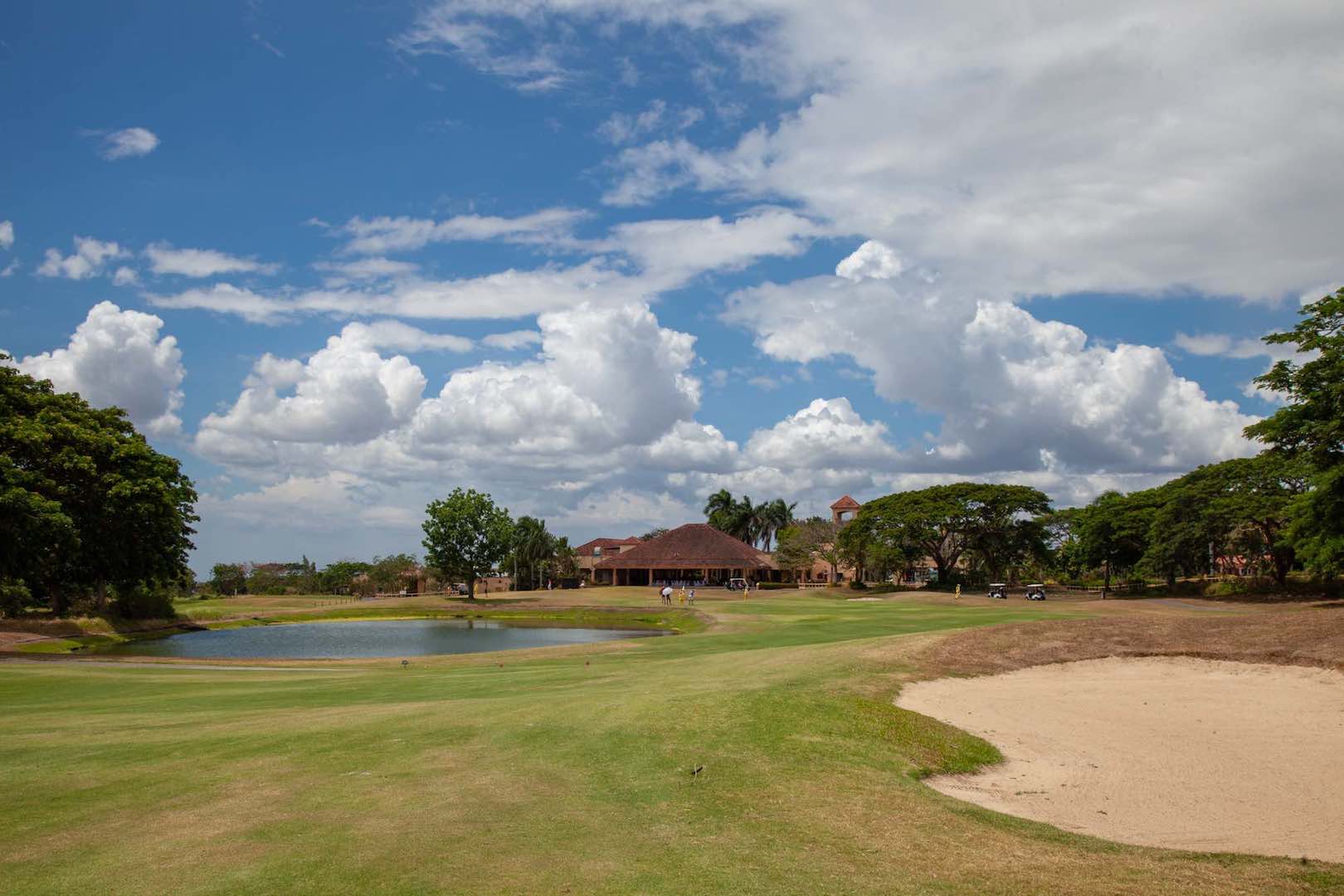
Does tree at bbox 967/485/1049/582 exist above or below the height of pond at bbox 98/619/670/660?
above

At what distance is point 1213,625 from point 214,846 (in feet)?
89.0

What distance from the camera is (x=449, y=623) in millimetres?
70750

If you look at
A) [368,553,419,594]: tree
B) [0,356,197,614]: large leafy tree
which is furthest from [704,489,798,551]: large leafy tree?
[0,356,197,614]: large leafy tree

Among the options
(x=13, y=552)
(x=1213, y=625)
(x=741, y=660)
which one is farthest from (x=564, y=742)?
(x=13, y=552)

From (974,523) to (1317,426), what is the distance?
54.6 metres

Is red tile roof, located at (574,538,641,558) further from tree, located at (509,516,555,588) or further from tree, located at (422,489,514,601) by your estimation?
tree, located at (422,489,514,601)

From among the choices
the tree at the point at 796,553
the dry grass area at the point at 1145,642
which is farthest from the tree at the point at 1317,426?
the tree at the point at 796,553

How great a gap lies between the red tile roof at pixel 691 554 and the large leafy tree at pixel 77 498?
61.3 metres

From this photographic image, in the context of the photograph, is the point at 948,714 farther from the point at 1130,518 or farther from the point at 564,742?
the point at 1130,518

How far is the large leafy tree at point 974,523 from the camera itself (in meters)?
93.9

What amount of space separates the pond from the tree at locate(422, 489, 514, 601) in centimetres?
2367

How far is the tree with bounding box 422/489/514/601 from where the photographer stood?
314ft

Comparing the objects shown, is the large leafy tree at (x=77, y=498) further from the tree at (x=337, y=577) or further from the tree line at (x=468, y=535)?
the tree at (x=337, y=577)

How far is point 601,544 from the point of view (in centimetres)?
16225
